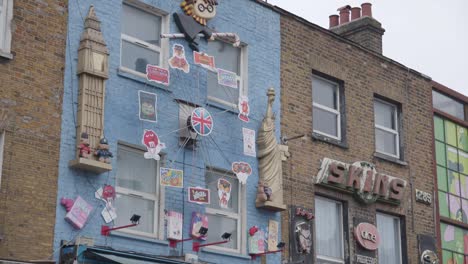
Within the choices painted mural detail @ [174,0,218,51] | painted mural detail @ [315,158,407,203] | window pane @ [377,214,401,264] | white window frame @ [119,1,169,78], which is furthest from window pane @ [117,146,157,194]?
window pane @ [377,214,401,264]

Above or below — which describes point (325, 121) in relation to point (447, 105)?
below

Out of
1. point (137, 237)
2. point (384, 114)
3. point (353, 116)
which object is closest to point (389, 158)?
point (384, 114)

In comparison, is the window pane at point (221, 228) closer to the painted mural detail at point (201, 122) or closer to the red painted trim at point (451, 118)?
the painted mural detail at point (201, 122)

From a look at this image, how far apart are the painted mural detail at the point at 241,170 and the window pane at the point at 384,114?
201 inches

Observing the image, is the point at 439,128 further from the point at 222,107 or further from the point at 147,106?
the point at 147,106

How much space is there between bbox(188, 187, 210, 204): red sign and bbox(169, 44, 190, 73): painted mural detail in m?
2.39

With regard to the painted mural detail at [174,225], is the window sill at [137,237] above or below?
below

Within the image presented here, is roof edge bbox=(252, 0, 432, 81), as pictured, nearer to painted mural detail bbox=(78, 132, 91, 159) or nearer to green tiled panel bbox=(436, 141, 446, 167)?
green tiled panel bbox=(436, 141, 446, 167)

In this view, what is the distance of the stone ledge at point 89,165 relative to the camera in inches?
625

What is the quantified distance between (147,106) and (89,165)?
207cm

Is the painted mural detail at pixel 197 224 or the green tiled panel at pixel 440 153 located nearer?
the painted mural detail at pixel 197 224

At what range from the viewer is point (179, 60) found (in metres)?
18.3

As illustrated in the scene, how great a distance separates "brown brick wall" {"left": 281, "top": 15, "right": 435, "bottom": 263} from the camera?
2041 centimetres

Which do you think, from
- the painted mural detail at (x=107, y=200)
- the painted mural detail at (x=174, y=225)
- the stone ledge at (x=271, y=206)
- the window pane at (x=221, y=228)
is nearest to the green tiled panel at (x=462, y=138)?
the stone ledge at (x=271, y=206)
